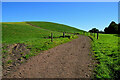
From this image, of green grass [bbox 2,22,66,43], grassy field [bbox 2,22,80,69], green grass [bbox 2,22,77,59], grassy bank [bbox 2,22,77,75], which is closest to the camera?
grassy bank [bbox 2,22,77,75]

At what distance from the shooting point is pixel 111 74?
5.97 meters

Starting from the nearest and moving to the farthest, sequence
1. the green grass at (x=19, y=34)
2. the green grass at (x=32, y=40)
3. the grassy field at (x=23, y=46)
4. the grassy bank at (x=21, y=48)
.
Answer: the grassy bank at (x=21, y=48) < the grassy field at (x=23, y=46) < the green grass at (x=32, y=40) < the green grass at (x=19, y=34)

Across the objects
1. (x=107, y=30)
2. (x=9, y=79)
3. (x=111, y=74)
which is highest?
(x=107, y=30)

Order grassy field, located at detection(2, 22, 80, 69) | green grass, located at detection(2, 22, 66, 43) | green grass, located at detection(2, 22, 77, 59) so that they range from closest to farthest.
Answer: grassy field, located at detection(2, 22, 80, 69)
green grass, located at detection(2, 22, 77, 59)
green grass, located at detection(2, 22, 66, 43)

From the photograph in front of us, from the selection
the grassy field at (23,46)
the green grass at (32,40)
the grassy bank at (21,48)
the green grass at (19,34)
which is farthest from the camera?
the green grass at (19,34)

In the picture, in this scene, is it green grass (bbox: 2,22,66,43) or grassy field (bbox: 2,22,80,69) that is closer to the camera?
grassy field (bbox: 2,22,80,69)

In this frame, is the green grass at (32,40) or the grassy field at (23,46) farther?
the green grass at (32,40)

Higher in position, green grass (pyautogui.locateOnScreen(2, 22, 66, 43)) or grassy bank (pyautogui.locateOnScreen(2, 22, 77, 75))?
green grass (pyautogui.locateOnScreen(2, 22, 66, 43))

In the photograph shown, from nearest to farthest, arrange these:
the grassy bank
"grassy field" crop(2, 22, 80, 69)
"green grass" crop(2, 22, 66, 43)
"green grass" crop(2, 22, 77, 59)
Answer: the grassy bank → "grassy field" crop(2, 22, 80, 69) → "green grass" crop(2, 22, 77, 59) → "green grass" crop(2, 22, 66, 43)

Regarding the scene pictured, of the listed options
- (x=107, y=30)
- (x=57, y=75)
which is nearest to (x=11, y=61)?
(x=57, y=75)

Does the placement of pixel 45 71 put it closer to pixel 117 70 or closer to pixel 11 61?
pixel 11 61

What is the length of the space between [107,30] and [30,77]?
313ft

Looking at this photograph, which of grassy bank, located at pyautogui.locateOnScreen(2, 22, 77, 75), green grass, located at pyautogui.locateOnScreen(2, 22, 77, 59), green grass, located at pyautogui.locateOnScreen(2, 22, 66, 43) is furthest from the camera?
green grass, located at pyautogui.locateOnScreen(2, 22, 66, 43)

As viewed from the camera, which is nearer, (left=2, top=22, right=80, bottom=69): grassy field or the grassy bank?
the grassy bank
